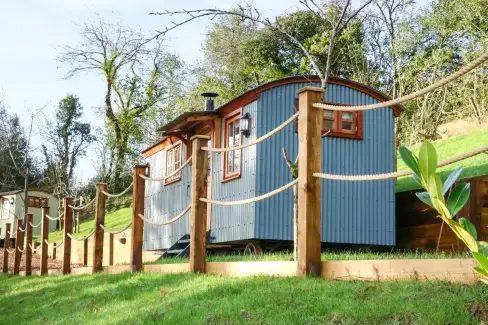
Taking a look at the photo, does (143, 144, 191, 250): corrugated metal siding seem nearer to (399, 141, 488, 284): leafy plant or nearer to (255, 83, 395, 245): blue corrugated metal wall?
(255, 83, 395, 245): blue corrugated metal wall

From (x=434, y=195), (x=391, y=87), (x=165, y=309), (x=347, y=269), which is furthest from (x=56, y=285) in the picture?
(x=391, y=87)

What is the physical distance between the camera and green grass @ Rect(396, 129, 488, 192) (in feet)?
51.6

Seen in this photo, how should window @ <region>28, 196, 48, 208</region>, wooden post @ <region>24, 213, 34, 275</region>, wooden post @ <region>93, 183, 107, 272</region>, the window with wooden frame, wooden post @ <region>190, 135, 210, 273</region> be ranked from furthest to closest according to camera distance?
window @ <region>28, 196, 48, 208</region> < wooden post @ <region>24, 213, 34, 275</region> < the window with wooden frame < wooden post @ <region>93, 183, 107, 272</region> < wooden post @ <region>190, 135, 210, 273</region>

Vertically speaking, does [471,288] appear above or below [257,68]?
below

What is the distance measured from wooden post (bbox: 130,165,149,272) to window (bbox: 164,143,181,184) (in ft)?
21.9

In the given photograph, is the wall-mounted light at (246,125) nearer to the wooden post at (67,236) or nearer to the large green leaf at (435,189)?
the wooden post at (67,236)

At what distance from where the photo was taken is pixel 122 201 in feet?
125

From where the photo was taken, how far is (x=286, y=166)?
13094 millimetres

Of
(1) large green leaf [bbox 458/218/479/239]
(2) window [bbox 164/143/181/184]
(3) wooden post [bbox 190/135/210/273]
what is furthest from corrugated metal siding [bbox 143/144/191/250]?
(1) large green leaf [bbox 458/218/479/239]

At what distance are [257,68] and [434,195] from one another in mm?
29271

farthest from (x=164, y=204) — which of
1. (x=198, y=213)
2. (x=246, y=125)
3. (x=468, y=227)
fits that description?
(x=468, y=227)

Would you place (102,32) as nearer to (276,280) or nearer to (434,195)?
(276,280)

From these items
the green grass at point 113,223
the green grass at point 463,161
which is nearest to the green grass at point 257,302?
the green grass at point 463,161

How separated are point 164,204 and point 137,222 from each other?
7974 mm
